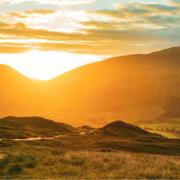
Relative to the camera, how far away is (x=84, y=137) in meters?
108

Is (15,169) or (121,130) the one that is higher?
(121,130)

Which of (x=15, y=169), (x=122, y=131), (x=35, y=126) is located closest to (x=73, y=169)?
(x=15, y=169)

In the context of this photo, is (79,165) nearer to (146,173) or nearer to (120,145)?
(146,173)

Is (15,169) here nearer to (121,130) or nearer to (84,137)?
(84,137)

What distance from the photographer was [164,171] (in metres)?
30.1

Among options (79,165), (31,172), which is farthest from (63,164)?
(31,172)

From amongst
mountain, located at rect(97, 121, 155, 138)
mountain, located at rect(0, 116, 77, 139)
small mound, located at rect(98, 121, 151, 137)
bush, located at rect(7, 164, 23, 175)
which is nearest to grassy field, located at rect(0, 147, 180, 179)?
bush, located at rect(7, 164, 23, 175)

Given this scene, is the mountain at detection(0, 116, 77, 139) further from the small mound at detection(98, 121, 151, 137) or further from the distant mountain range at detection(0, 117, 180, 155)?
the small mound at detection(98, 121, 151, 137)

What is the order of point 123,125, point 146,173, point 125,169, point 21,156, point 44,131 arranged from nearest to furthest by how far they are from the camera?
point 146,173 → point 125,169 → point 21,156 → point 44,131 → point 123,125

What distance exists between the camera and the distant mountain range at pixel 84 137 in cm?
8507

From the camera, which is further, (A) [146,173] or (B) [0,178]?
(A) [146,173]

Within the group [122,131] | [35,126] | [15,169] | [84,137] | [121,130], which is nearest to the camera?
[15,169]

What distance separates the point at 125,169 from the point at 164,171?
9.42 ft

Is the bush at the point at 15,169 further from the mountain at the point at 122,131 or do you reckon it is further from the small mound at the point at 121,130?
the small mound at the point at 121,130
